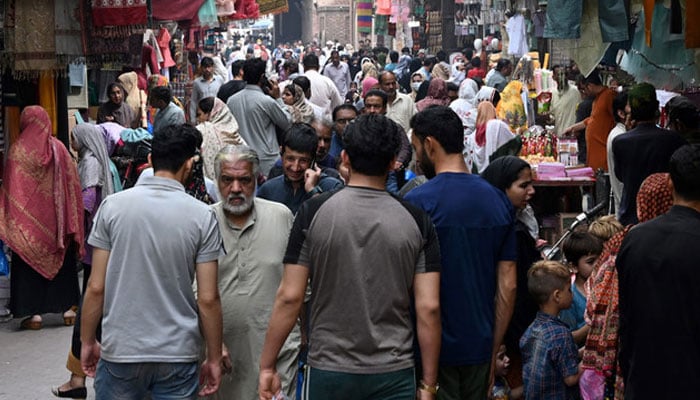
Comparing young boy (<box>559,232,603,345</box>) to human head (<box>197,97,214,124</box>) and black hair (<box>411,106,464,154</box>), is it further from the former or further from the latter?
human head (<box>197,97,214,124</box>)

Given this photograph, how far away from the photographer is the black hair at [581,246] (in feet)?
21.5

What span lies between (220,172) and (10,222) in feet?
14.3

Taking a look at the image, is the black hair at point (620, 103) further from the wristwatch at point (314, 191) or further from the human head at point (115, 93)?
the human head at point (115, 93)

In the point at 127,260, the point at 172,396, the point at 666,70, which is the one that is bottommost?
the point at 172,396

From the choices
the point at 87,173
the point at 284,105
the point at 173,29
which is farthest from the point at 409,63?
the point at 87,173

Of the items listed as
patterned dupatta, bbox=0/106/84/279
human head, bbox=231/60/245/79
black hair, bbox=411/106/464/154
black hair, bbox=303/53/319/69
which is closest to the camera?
black hair, bbox=411/106/464/154

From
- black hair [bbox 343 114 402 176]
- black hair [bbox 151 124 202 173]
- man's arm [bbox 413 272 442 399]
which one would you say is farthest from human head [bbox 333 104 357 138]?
man's arm [bbox 413 272 442 399]

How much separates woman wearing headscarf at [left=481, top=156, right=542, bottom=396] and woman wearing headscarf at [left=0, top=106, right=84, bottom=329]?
4.20 metres

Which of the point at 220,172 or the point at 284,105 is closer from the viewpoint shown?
the point at 220,172

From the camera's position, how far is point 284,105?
12.5 metres

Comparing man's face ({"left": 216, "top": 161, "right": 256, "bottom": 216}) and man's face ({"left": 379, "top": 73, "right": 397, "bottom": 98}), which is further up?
man's face ({"left": 379, "top": 73, "right": 397, "bottom": 98})

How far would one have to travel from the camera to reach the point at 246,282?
525 centimetres

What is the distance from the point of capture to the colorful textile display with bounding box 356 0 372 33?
50844 mm

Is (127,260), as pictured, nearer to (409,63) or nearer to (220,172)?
(220,172)
